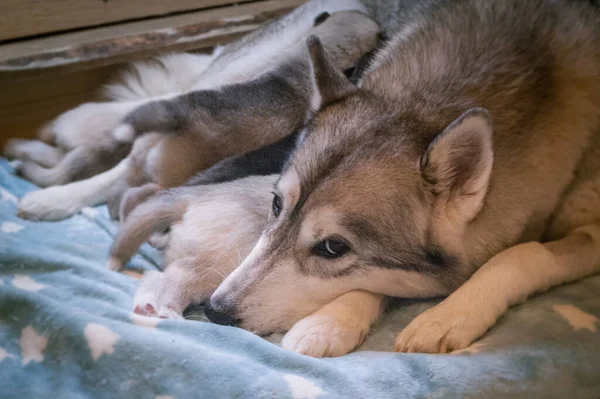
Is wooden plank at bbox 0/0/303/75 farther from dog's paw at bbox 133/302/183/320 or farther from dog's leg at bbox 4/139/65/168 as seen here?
dog's paw at bbox 133/302/183/320

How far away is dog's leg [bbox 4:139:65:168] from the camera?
2.61m

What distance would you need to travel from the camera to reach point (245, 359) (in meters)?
1.41

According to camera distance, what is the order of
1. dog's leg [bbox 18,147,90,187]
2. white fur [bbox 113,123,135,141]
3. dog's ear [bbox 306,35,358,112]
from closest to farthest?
dog's ear [bbox 306,35,358,112] < white fur [bbox 113,123,135,141] < dog's leg [bbox 18,147,90,187]

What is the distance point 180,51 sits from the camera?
3.10m

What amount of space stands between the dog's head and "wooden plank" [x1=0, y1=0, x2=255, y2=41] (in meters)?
1.84

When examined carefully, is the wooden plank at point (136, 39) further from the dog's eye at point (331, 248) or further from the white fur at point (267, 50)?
the dog's eye at point (331, 248)

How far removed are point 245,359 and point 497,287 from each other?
0.71m

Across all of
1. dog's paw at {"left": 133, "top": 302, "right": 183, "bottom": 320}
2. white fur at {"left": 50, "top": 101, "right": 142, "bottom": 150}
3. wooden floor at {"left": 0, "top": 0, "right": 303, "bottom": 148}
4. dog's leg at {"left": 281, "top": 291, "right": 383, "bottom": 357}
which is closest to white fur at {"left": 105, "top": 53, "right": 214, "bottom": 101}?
wooden floor at {"left": 0, "top": 0, "right": 303, "bottom": 148}

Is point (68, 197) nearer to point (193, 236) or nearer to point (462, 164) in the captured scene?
point (193, 236)

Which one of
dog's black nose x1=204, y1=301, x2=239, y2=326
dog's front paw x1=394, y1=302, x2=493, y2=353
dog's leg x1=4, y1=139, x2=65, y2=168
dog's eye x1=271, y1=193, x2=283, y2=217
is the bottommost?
dog's leg x1=4, y1=139, x2=65, y2=168

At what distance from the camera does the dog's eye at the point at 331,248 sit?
1568 millimetres

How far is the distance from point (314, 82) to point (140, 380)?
1005 millimetres

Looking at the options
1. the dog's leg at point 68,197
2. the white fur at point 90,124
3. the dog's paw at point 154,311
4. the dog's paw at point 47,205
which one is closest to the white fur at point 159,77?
the white fur at point 90,124

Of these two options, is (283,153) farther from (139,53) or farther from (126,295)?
(139,53)
